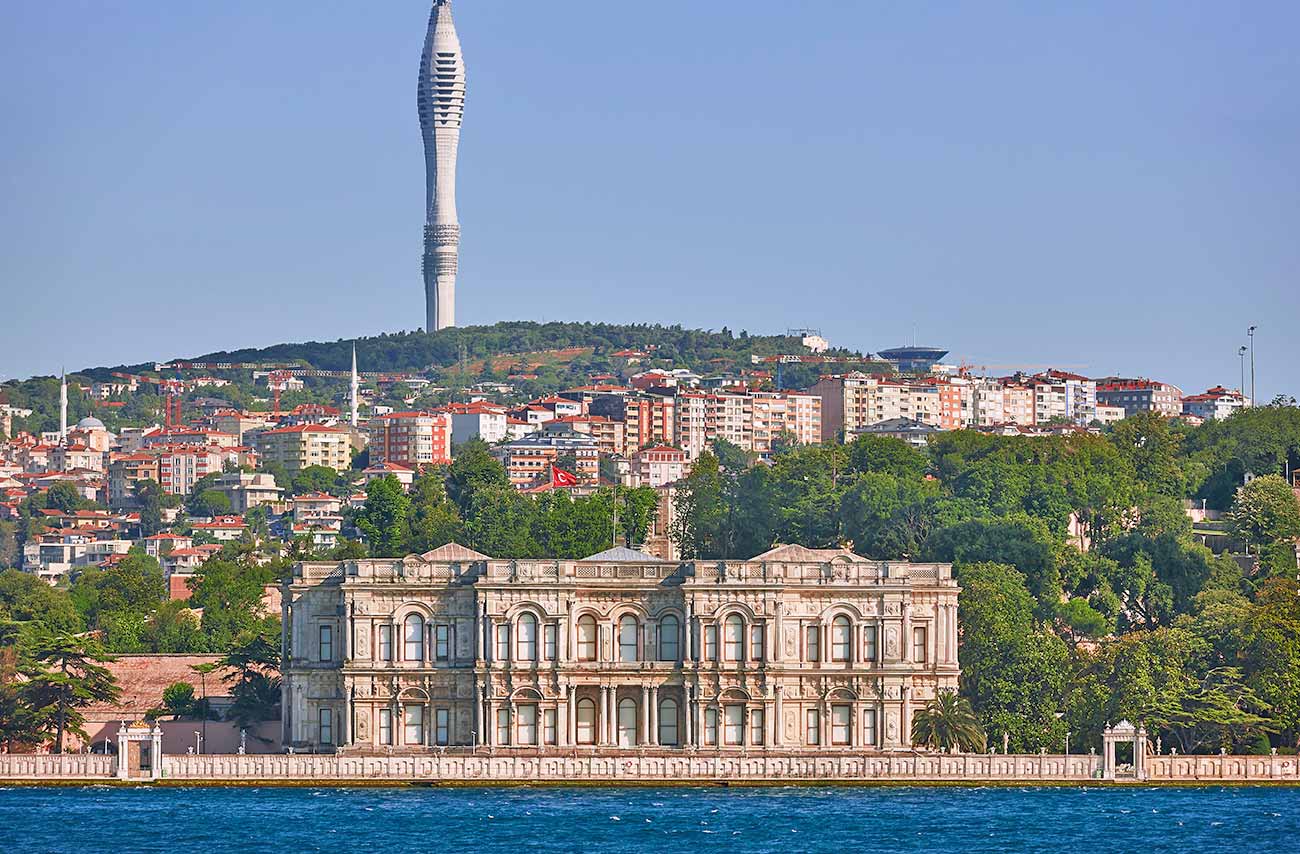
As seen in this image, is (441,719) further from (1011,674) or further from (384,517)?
(384,517)

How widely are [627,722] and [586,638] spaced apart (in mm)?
2308

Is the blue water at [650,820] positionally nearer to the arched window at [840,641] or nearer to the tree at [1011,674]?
the arched window at [840,641]

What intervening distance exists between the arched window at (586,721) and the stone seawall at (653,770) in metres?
Answer: 2.57

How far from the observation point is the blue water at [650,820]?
6550cm

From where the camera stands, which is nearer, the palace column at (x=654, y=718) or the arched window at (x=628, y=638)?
the palace column at (x=654, y=718)

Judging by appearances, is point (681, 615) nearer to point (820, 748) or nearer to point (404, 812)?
point (820, 748)

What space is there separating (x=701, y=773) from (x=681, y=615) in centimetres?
487

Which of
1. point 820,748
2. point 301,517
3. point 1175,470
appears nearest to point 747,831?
point 820,748

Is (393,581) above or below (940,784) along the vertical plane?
above

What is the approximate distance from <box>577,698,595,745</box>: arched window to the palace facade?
0.03 meters

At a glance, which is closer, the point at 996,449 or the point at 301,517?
the point at 996,449

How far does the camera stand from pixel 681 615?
77750 millimetres

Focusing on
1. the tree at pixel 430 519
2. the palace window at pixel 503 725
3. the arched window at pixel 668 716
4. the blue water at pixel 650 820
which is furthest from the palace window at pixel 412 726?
the tree at pixel 430 519

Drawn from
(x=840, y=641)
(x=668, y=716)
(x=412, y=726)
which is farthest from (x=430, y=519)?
(x=840, y=641)
